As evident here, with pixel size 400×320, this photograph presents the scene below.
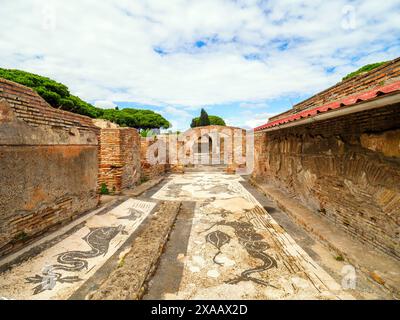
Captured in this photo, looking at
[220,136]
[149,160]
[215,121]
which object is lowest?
[149,160]

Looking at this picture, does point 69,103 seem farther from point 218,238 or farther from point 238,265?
point 238,265

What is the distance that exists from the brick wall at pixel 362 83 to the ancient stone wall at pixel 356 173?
0.45m

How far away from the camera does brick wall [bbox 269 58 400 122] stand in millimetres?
2871

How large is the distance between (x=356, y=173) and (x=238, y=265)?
7.12ft

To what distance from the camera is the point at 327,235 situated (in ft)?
11.3

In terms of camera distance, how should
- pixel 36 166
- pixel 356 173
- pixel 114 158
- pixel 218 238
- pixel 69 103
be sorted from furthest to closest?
1. pixel 69 103
2. pixel 114 158
3. pixel 218 238
4. pixel 36 166
5. pixel 356 173

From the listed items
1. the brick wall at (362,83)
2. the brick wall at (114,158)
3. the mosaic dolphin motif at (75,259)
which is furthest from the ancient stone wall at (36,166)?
the brick wall at (362,83)

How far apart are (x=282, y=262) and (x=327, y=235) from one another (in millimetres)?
1086

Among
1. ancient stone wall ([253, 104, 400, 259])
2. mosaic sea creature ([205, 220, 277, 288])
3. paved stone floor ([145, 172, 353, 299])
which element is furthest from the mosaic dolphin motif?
ancient stone wall ([253, 104, 400, 259])

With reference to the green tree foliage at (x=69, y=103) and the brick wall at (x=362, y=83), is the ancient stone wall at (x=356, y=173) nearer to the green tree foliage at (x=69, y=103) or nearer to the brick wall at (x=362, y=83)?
the brick wall at (x=362, y=83)

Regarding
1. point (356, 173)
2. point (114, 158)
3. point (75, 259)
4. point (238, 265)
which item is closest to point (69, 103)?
point (114, 158)

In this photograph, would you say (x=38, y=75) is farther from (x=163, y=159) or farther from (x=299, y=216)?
(x=299, y=216)

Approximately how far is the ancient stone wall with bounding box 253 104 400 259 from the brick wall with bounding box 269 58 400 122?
454 millimetres

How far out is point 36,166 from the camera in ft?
11.3
